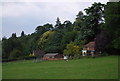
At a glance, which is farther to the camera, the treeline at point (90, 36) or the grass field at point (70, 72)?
the treeline at point (90, 36)

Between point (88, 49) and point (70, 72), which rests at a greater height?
point (88, 49)

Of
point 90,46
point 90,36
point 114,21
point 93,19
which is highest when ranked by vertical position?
point 93,19

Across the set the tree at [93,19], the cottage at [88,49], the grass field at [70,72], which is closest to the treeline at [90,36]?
the tree at [93,19]

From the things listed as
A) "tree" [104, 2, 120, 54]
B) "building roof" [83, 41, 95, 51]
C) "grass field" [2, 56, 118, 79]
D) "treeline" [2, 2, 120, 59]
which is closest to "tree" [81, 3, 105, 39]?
"treeline" [2, 2, 120, 59]

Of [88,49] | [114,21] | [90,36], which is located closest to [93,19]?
[90,36]

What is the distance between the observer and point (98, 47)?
3475 centimetres

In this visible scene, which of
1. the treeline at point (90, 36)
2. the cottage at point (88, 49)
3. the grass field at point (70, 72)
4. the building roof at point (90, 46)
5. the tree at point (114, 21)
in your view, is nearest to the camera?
the grass field at point (70, 72)

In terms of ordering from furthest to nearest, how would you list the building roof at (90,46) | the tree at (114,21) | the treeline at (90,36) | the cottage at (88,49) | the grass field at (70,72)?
the cottage at (88,49) → the building roof at (90,46) → the treeline at (90,36) → the tree at (114,21) → the grass field at (70,72)

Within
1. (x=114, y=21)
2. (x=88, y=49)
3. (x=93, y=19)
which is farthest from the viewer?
(x=88, y=49)

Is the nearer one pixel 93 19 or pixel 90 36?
pixel 93 19

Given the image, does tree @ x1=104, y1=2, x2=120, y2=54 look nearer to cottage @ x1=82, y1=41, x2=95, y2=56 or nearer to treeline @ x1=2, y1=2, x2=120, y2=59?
treeline @ x1=2, y1=2, x2=120, y2=59

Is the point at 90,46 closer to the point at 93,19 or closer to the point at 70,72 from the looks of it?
the point at 93,19

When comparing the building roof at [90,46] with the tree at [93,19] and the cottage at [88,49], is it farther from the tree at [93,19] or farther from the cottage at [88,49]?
the tree at [93,19]

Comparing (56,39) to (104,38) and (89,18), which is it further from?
(104,38)
